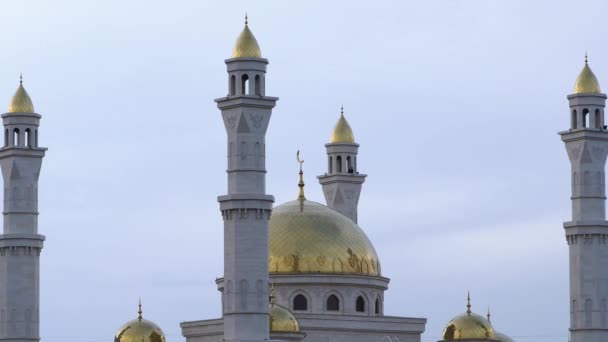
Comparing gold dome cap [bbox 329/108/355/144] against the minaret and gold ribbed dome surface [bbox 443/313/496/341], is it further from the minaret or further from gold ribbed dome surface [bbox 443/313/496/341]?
gold ribbed dome surface [bbox 443/313/496/341]

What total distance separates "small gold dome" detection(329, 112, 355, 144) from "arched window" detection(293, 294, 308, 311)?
35.5ft

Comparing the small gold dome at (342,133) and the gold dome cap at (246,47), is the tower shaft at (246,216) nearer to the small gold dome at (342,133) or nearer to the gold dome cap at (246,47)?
the gold dome cap at (246,47)

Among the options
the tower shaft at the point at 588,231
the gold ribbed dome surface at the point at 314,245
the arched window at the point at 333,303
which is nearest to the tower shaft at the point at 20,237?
the gold ribbed dome surface at the point at 314,245

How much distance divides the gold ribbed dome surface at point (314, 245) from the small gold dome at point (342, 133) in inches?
313

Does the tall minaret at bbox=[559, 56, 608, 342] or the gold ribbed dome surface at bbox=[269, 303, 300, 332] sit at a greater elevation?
the tall minaret at bbox=[559, 56, 608, 342]

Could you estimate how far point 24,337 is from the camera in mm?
82312

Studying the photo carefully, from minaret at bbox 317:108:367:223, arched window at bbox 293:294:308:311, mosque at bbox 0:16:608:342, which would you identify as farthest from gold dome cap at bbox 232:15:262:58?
minaret at bbox 317:108:367:223

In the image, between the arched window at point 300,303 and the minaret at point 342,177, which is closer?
the arched window at point 300,303

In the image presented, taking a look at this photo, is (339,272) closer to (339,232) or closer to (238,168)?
(339,232)

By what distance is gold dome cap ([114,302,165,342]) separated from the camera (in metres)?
80.4

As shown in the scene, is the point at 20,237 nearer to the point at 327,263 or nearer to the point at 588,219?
the point at 327,263

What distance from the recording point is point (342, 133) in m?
93.1

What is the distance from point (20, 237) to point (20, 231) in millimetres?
381

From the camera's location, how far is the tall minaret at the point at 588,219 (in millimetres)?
81562
